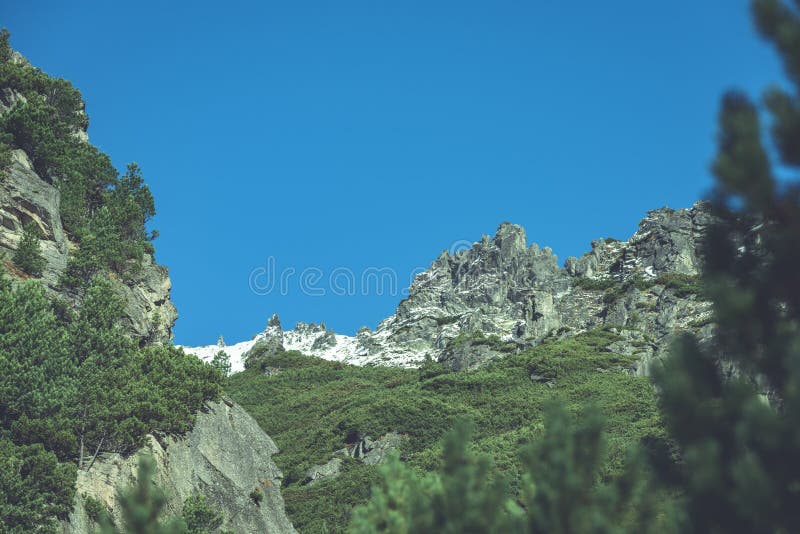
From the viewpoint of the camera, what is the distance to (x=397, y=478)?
18562 mm

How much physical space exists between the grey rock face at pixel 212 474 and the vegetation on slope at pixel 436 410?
3875 mm

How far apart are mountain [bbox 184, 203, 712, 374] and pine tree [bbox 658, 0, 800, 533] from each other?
71.3 meters

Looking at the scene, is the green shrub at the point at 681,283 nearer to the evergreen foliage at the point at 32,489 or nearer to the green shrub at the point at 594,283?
the green shrub at the point at 594,283

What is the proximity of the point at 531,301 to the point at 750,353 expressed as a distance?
106m

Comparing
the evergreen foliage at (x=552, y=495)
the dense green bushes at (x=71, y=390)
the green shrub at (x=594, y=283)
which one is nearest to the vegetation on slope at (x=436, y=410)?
the dense green bushes at (x=71, y=390)

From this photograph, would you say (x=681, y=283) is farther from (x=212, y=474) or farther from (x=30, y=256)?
(x=30, y=256)

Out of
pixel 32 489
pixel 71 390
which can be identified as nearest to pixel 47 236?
pixel 71 390

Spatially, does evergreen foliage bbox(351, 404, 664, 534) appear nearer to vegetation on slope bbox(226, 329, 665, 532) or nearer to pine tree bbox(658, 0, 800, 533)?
pine tree bbox(658, 0, 800, 533)

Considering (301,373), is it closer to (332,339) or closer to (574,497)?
(332,339)

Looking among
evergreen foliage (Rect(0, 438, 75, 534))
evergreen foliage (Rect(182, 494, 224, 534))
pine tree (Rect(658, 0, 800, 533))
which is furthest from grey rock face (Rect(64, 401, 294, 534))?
pine tree (Rect(658, 0, 800, 533))

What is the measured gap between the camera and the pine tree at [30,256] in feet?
153

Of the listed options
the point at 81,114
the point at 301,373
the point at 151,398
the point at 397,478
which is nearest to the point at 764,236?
the point at 397,478

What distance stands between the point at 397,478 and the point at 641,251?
121828 mm

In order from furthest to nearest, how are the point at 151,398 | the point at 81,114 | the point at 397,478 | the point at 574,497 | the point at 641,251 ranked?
the point at 641,251 → the point at 81,114 → the point at 151,398 → the point at 397,478 → the point at 574,497
